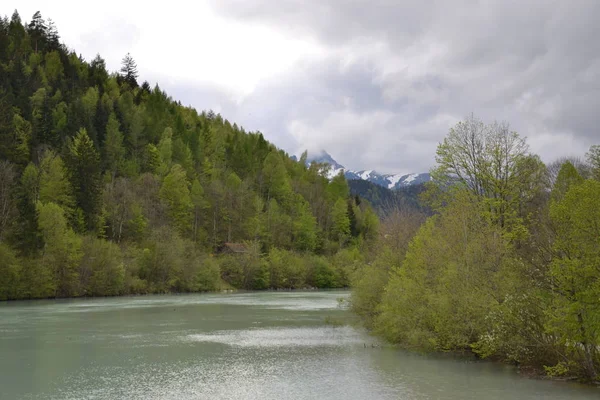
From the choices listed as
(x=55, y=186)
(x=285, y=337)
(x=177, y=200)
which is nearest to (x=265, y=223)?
(x=177, y=200)

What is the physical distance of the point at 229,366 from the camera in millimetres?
24312

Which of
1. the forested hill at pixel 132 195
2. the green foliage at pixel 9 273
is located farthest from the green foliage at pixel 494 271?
the forested hill at pixel 132 195

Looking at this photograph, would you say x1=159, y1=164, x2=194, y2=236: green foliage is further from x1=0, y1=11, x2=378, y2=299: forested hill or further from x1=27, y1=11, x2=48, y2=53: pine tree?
x1=27, y1=11, x2=48, y2=53: pine tree

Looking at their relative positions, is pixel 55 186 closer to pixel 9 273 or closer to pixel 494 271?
pixel 9 273

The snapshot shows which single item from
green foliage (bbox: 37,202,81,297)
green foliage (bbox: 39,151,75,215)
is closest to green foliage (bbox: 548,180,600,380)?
green foliage (bbox: 37,202,81,297)

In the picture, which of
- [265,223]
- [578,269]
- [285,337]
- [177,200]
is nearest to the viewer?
[578,269]

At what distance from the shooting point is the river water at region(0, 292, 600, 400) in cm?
1928

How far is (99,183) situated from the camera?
85.1 metres

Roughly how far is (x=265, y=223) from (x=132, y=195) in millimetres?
30764

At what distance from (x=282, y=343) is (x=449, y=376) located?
1153 centimetres

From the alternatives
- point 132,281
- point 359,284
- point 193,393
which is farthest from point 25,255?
point 193,393

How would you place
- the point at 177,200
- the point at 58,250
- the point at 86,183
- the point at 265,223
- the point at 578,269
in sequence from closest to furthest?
1. the point at 578,269
2. the point at 58,250
3. the point at 86,183
4. the point at 177,200
5. the point at 265,223

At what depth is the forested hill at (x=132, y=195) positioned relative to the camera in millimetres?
67700

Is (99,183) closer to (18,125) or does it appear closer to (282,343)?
(18,125)
